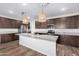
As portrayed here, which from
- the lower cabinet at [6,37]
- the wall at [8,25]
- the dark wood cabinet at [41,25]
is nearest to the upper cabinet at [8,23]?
the wall at [8,25]

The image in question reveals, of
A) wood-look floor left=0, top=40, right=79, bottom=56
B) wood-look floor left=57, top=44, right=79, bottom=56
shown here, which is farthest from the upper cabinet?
wood-look floor left=57, top=44, right=79, bottom=56

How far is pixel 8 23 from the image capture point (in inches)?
266

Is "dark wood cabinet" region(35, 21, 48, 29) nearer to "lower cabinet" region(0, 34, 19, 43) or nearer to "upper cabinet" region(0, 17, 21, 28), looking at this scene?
"upper cabinet" region(0, 17, 21, 28)

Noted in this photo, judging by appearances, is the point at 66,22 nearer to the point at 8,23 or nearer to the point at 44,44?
the point at 44,44

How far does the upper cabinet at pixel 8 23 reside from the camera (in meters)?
6.21

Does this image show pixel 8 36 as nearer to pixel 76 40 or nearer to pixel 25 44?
pixel 25 44

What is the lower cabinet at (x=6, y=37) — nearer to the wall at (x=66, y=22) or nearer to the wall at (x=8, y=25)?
the wall at (x=8, y=25)

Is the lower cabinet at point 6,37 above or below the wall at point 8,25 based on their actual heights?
below

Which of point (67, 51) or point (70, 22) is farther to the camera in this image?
point (70, 22)

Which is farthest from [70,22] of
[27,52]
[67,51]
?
[27,52]

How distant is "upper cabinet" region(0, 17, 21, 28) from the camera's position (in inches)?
244

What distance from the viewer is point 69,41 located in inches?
195

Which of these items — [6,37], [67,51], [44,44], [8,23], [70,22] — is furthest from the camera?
[8,23]

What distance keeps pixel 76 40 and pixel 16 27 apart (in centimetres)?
568
